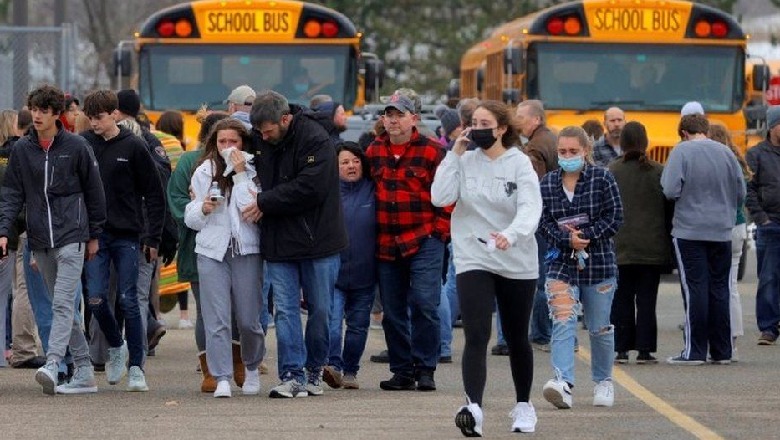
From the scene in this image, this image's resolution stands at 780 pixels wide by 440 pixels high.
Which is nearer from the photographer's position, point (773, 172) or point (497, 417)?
point (497, 417)

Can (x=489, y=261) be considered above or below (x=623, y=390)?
above

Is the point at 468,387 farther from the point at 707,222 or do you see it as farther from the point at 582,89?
the point at 582,89

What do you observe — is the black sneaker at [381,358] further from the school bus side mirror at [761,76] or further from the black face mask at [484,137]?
the school bus side mirror at [761,76]

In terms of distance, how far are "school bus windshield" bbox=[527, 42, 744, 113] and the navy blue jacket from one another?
33.5 feet

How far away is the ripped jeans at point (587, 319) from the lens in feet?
37.4

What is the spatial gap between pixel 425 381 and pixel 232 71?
10.4 metres

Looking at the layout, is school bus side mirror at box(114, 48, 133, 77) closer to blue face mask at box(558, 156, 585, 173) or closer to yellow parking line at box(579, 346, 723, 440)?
yellow parking line at box(579, 346, 723, 440)

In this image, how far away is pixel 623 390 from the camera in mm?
12312

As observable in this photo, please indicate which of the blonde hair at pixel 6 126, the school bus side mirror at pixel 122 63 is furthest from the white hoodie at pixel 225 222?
the school bus side mirror at pixel 122 63

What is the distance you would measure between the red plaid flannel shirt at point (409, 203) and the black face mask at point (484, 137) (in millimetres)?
1958

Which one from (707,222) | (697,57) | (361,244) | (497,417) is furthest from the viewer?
(697,57)

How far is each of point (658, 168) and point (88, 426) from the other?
513 cm

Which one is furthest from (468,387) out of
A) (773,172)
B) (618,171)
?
(773,172)

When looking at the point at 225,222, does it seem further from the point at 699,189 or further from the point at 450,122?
the point at 450,122
